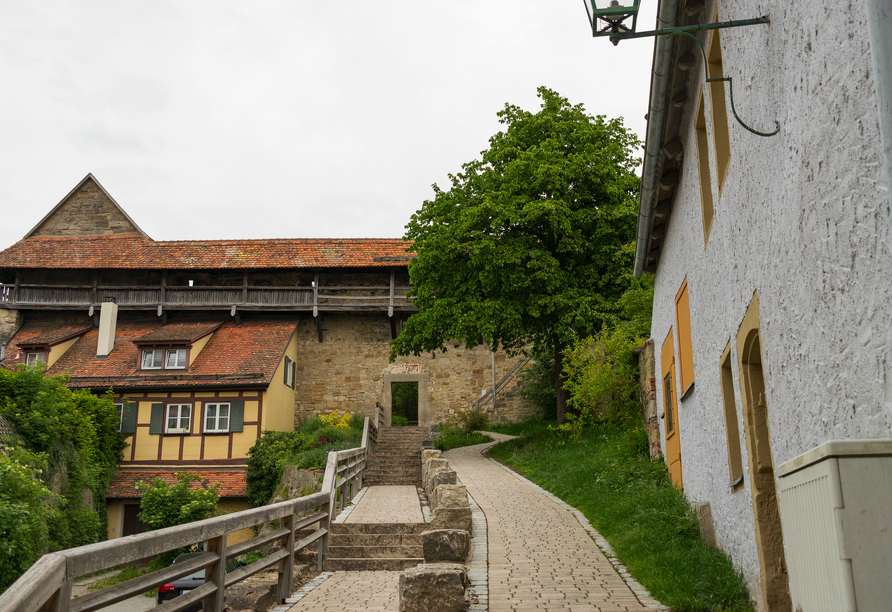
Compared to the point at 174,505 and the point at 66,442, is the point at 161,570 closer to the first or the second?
the point at 174,505

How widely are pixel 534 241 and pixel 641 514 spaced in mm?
11475

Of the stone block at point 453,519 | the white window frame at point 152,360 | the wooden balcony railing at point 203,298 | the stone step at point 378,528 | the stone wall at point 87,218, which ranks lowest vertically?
the stone step at point 378,528

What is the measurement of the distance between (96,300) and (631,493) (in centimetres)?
2394

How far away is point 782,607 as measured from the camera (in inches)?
182

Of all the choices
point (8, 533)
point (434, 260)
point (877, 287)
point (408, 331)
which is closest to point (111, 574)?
point (8, 533)

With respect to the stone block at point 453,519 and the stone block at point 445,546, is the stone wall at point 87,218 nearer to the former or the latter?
the stone block at point 453,519

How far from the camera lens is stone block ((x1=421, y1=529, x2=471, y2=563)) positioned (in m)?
7.72

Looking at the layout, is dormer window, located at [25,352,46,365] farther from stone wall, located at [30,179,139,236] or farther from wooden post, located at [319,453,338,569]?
wooden post, located at [319,453,338,569]

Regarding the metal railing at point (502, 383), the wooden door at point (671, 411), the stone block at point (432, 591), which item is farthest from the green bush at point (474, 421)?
the stone block at point (432, 591)

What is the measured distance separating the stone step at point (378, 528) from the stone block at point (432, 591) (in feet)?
15.9

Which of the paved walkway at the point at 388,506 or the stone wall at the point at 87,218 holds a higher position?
the stone wall at the point at 87,218

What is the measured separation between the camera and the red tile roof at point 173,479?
848 inches

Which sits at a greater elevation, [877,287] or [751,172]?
[751,172]

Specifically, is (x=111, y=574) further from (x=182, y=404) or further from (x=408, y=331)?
(x=408, y=331)
